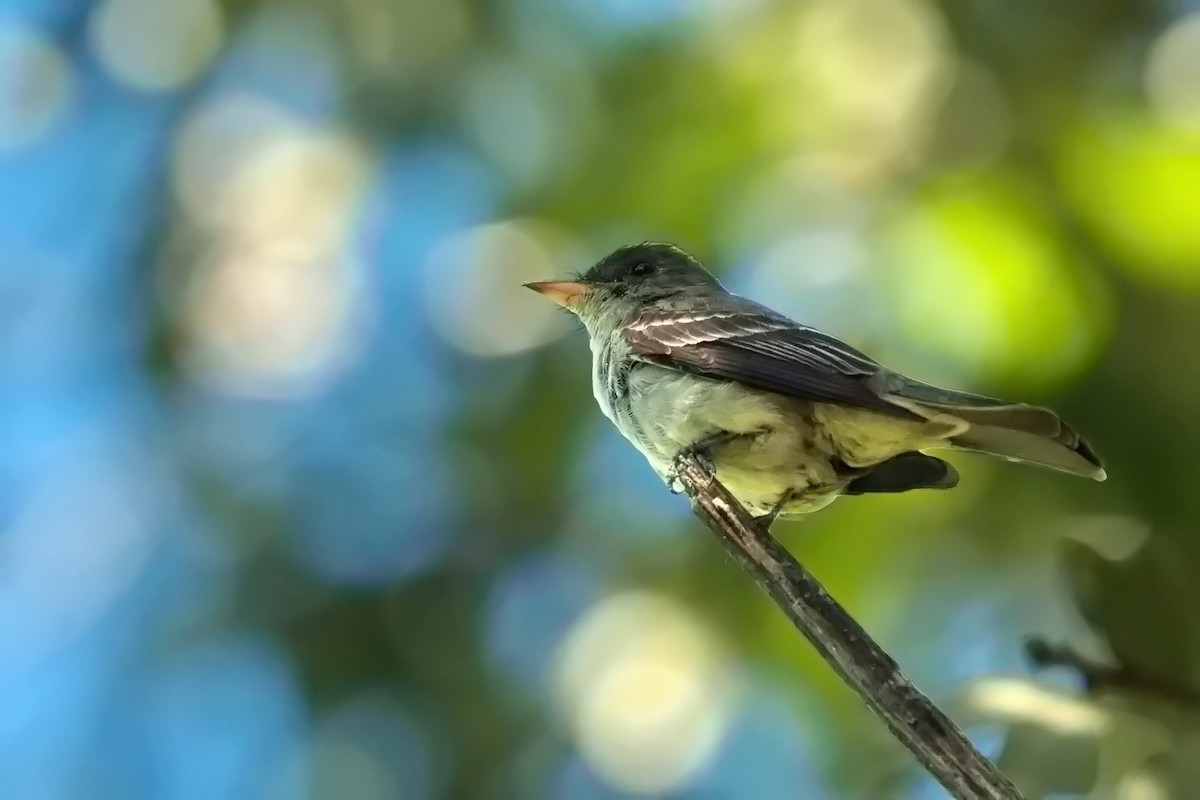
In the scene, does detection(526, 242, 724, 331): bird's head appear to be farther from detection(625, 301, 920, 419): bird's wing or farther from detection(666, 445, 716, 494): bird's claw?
detection(666, 445, 716, 494): bird's claw

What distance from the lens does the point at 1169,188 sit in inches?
133

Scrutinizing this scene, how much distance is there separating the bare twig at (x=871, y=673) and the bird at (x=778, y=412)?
32.0 inches

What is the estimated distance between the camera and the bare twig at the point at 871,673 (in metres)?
1.81

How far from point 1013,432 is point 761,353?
0.94 m

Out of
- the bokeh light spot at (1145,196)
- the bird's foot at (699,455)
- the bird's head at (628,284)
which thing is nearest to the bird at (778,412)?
the bird's foot at (699,455)

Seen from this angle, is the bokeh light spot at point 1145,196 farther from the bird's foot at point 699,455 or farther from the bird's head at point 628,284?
the bird's head at point 628,284

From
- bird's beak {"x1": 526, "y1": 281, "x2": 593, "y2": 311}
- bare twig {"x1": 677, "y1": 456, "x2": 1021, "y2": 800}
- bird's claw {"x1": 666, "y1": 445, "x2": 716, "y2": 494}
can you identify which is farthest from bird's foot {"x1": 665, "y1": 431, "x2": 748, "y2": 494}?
bird's beak {"x1": 526, "y1": 281, "x2": 593, "y2": 311}

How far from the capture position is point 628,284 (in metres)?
4.64

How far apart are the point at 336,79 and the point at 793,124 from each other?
7.63ft

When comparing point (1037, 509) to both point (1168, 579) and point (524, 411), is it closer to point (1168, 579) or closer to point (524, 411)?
point (1168, 579)

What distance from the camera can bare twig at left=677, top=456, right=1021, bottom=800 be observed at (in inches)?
71.3

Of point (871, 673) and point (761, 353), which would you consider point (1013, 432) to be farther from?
point (871, 673)

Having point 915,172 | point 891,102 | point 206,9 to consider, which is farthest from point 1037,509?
point 206,9

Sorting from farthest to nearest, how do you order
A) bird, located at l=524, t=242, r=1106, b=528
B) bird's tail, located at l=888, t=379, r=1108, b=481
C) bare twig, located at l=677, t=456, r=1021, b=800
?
1. bird, located at l=524, t=242, r=1106, b=528
2. bird's tail, located at l=888, t=379, r=1108, b=481
3. bare twig, located at l=677, t=456, r=1021, b=800
